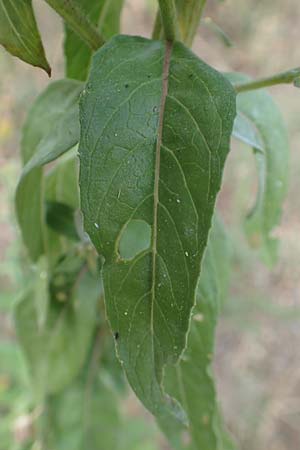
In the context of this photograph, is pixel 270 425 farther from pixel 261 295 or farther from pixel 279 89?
pixel 279 89

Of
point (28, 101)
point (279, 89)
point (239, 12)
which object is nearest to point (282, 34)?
point (239, 12)

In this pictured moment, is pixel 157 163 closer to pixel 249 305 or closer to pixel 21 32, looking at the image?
pixel 21 32

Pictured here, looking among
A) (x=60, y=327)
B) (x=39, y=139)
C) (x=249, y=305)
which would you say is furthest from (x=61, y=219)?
(x=249, y=305)

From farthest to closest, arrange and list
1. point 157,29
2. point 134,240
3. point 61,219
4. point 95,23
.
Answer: point 61,219 < point 95,23 < point 157,29 < point 134,240

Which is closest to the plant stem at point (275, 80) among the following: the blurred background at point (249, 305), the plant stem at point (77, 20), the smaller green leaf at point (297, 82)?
the smaller green leaf at point (297, 82)

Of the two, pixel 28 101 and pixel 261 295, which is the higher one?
pixel 28 101

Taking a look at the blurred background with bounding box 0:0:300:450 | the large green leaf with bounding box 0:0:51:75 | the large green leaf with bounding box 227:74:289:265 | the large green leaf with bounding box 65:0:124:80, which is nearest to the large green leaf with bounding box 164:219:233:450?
the large green leaf with bounding box 227:74:289:265

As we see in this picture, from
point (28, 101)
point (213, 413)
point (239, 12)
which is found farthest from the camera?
point (239, 12)

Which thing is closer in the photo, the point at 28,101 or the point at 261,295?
the point at 261,295
